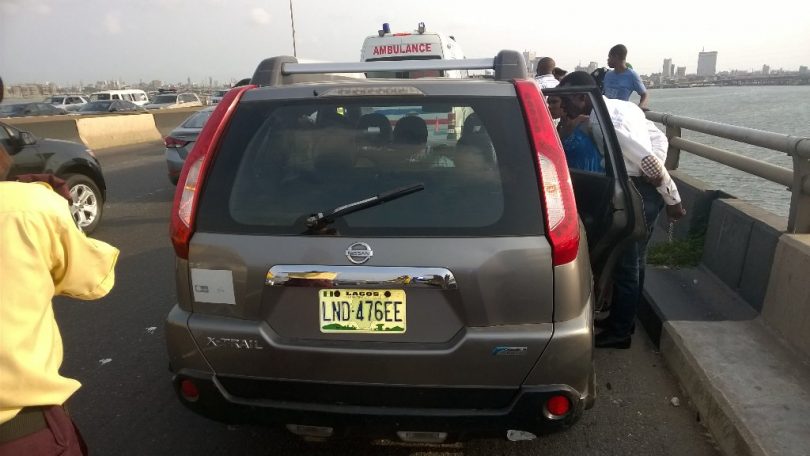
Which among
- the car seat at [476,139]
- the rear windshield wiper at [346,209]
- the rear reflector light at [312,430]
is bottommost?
the rear reflector light at [312,430]

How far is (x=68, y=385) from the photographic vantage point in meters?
1.69

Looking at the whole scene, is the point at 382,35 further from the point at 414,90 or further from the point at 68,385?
the point at 68,385

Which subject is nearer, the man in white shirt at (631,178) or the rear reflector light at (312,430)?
the rear reflector light at (312,430)

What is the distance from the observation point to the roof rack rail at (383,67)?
2895 millimetres

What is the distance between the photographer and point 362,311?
2.23 m

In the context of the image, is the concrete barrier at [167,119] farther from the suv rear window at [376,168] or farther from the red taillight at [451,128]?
the red taillight at [451,128]

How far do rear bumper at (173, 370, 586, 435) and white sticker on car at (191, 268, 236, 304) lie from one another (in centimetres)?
33

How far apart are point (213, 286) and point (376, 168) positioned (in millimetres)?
819

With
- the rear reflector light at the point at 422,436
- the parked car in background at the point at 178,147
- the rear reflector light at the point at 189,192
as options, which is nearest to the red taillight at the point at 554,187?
the rear reflector light at the point at 422,436

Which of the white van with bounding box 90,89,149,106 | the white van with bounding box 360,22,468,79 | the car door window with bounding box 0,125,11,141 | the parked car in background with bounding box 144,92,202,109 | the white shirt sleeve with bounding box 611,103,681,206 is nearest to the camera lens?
the white shirt sleeve with bounding box 611,103,681,206

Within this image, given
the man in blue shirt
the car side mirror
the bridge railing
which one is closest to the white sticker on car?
the bridge railing

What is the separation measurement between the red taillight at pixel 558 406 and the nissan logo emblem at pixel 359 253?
0.91 m

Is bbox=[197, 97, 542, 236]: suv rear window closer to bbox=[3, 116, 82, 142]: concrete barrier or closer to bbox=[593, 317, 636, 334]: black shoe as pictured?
bbox=[593, 317, 636, 334]: black shoe

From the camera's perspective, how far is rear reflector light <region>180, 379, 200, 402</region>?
245cm
